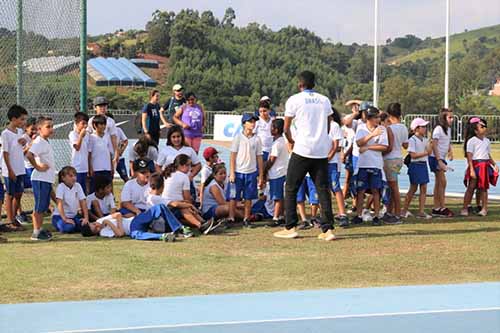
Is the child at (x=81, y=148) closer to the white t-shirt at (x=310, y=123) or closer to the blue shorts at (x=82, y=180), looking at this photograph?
the blue shorts at (x=82, y=180)

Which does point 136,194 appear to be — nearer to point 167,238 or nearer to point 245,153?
point 167,238

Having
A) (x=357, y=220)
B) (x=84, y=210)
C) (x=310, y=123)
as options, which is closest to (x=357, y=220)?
(x=357, y=220)

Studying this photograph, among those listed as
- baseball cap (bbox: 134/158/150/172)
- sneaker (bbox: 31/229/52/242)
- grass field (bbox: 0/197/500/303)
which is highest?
baseball cap (bbox: 134/158/150/172)

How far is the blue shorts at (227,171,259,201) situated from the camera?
11.9 metres

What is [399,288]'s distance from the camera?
7.73m

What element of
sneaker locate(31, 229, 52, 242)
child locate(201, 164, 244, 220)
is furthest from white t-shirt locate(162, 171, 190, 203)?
sneaker locate(31, 229, 52, 242)

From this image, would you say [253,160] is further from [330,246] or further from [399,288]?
[399,288]

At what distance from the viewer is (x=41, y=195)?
34.7 ft

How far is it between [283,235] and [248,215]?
4.26ft

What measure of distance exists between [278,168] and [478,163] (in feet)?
10.3

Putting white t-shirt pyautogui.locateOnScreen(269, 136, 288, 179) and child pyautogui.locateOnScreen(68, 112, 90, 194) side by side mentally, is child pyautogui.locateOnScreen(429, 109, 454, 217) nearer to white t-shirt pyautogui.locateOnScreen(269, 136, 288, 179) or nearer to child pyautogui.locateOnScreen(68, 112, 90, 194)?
white t-shirt pyautogui.locateOnScreen(269, 136, 288, 179)

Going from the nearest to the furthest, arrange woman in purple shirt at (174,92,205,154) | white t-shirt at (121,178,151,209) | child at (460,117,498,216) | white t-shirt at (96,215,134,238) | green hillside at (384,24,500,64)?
1. white t-shirt at (96,215,134,238)
2. white t-shirt at (121,178,151,209)
3. child at (460,117,498,216)
4. woman in purple shirt at (174,92,205,154)
5. green hillside at (384,24,500,64)

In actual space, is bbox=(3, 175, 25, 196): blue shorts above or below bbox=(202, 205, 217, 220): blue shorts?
above

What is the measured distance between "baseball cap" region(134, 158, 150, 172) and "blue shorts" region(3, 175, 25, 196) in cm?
149
